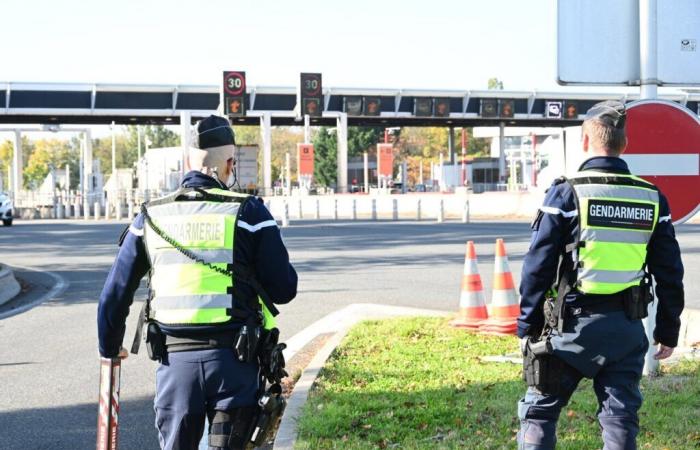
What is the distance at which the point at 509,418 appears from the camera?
6324 millimetres

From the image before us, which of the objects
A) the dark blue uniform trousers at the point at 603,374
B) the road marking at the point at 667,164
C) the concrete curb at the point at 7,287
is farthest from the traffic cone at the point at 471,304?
the concrete curb at the point at 7,287

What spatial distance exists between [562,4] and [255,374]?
3.89 meters

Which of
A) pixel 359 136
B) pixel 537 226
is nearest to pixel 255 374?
pixel 537 226

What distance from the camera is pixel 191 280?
3.86 meters

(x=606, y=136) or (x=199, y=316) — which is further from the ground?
(x=606, y=136)

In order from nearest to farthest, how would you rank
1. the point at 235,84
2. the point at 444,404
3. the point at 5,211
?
the point at 444,404 < the point at 5,211 < the point at 235,84

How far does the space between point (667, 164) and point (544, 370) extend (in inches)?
117

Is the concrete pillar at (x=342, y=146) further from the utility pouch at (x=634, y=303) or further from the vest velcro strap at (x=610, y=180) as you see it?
the utility pouch at (x=634, y=303)

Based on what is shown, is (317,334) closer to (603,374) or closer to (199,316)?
(603,374)

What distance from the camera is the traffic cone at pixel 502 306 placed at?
32.2ft

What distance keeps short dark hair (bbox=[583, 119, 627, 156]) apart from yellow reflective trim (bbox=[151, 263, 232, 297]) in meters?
1.69

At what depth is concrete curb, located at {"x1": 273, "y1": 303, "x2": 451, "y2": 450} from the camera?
6245mm

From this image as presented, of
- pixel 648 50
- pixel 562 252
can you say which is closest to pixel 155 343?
pixel 562 252

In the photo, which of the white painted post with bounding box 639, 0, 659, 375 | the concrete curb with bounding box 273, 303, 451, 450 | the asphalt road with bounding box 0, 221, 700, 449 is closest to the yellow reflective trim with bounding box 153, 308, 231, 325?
the concrete curb with bounding box 273, 303, 451, 450
